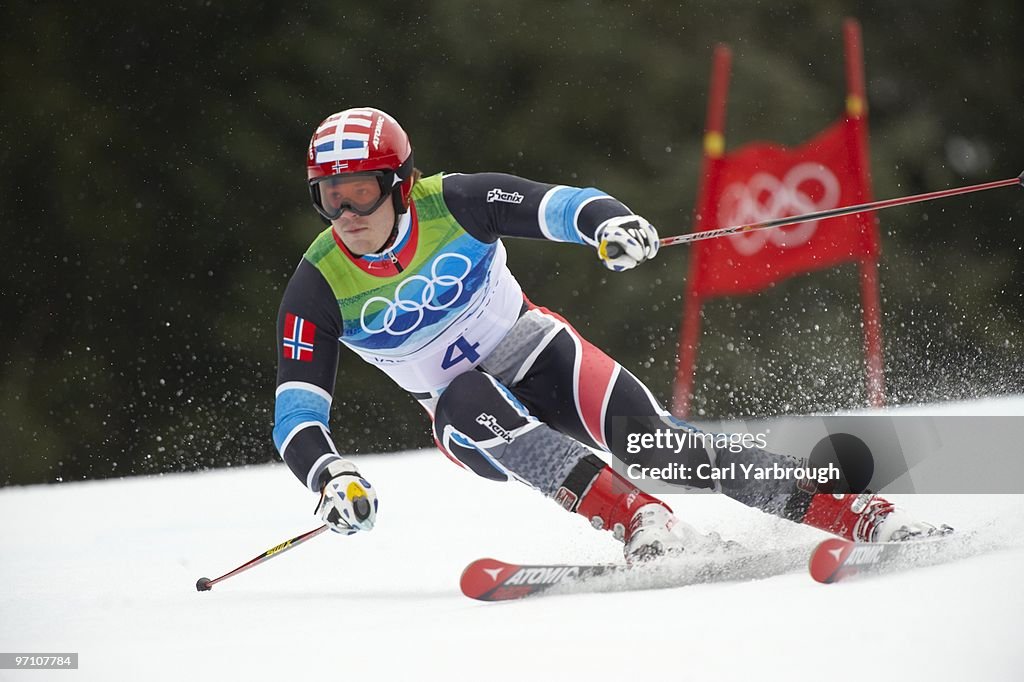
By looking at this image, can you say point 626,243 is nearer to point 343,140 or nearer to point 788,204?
point 343,140

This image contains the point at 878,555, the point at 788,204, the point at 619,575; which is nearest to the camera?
the point at 878,555

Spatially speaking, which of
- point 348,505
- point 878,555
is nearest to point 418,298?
point 348,505

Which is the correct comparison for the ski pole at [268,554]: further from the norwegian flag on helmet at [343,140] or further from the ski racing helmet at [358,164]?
the norwegian flag on helmet at [343,140]

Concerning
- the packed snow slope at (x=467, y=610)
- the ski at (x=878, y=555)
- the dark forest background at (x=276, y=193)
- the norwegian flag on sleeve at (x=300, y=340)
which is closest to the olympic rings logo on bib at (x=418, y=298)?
the norwegian flag on sleeve at (x=300, y=340)

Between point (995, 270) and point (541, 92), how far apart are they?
3253mm

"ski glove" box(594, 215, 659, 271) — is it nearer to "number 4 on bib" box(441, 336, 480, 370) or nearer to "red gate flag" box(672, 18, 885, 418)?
"number 4 on bib" box(441, 336, 480, 370)

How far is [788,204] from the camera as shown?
5.30 metres

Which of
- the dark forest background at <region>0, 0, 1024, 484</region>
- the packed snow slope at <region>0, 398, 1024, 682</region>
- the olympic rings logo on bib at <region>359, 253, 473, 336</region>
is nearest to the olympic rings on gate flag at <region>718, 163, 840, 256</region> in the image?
the dark forest background at <region>0, 0, 1024, 484</region>

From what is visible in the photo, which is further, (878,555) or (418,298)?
(418,298)

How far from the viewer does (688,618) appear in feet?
5.63

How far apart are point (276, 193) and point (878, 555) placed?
15.5ft

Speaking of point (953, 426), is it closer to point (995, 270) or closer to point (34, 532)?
point (34, 532)

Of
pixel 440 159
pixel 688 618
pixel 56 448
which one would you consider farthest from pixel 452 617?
pixel 56 448

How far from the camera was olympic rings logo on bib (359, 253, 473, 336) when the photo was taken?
2.45 meters
